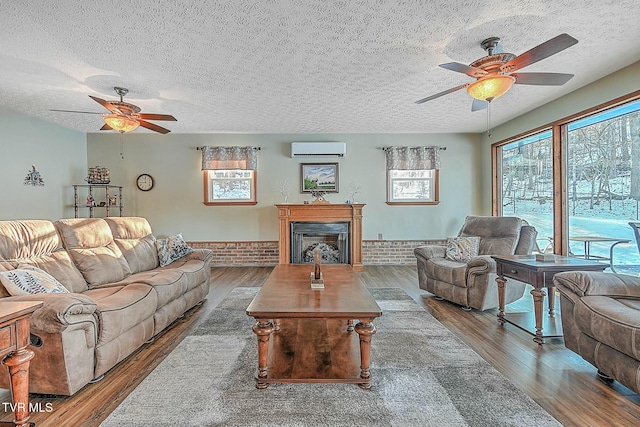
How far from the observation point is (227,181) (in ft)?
20.5

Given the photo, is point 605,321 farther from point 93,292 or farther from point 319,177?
Answer: point 319,177

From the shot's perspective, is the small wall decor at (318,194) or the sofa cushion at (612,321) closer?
the sofa cushion at (612,321)

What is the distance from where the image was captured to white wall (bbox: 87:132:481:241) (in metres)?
6.15

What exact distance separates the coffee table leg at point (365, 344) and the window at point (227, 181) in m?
Answer: 4.58

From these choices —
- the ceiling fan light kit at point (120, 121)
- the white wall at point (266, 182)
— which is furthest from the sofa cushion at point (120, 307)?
the white wall at point (266, 182)

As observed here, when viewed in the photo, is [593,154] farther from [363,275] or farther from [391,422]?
[391,422]

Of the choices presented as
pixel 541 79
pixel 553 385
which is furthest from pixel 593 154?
pixel 553 385

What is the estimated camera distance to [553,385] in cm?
203

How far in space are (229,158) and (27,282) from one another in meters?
4.17

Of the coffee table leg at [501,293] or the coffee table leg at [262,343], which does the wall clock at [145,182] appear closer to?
the coffee table leg at [262,343]

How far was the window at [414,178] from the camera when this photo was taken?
6082 mm

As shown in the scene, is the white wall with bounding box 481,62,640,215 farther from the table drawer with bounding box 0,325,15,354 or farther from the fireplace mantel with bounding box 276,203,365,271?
the table drawer with bounding box 0,325,15,354

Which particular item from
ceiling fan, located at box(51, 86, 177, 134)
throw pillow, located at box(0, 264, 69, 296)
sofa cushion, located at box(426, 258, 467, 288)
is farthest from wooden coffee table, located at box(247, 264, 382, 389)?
ceiling fan, located at box(51, 86, 177, 134)

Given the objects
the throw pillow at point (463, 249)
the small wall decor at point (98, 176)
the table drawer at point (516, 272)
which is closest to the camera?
the table drawer at point (516, 272)
